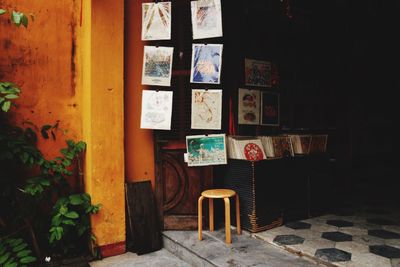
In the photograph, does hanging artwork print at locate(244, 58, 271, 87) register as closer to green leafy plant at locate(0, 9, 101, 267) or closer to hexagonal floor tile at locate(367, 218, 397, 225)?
hexagonal floor tile at locate(367, 218, 397, 225)

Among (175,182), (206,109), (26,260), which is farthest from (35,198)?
(206,109)

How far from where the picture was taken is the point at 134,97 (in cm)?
465

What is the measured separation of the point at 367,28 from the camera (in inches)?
290

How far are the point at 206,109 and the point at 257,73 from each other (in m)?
1.35

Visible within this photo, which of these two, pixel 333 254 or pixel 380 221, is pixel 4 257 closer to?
pixel 333 254

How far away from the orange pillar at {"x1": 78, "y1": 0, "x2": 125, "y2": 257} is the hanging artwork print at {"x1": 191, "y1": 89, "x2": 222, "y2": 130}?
3.42ft

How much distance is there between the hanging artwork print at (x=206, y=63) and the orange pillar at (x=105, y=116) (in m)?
1.02

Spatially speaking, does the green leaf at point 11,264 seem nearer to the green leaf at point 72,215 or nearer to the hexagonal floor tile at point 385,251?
the green leaf at point 72,215

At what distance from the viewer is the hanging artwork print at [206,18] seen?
4293 millimetres

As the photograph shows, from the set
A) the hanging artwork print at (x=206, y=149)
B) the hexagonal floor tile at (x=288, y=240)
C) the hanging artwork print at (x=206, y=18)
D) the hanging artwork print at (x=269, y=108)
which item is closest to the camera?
the hexagonal floor tile at (x=288, y=240)

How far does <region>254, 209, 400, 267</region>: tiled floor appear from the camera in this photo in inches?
135

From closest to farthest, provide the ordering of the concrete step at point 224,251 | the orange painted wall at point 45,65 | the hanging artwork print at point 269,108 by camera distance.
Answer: the concrete step at point 224,251
the orange painted wall at point 45,65
the hanging artwork print at point 269,108

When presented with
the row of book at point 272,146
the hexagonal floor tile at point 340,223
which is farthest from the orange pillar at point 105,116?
the hexagonal floor tile at point 340,223

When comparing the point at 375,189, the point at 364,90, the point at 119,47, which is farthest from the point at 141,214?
the point at 364,90
